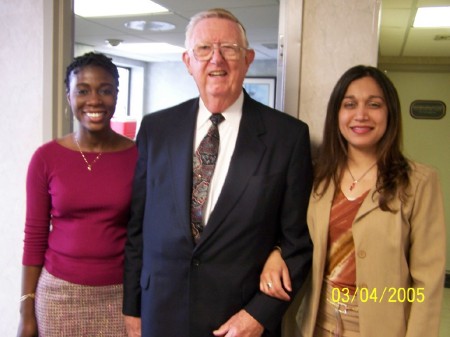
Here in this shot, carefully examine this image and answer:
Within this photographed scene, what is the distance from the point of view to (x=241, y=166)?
51.0 inches

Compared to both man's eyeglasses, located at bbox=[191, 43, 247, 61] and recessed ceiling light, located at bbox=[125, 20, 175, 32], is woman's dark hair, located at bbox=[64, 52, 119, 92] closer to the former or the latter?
man's eyeglasses, located at bbox=[191, 43, 247, 61]

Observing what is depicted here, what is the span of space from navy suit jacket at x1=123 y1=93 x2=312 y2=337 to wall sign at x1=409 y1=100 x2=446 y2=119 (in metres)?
1.96

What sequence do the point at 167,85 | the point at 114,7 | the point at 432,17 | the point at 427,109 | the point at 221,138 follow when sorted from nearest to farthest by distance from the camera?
the point at 221,138
the point at 432,17
the point at 427,109
the point at 114,7
the point at 167,85

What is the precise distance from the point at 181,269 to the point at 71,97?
782 mm

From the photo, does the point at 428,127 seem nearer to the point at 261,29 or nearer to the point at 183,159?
the point at 261,29

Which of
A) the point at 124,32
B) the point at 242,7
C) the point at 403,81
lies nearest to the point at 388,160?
the point at 403,81

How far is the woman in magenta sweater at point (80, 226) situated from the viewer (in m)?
1.51

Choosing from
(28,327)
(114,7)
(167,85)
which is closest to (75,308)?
(28,327)

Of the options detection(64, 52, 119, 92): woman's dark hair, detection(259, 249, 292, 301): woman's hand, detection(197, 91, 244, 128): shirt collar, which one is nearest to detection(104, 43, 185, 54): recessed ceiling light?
detection(64, 52, 119, 92): woman's dark hair

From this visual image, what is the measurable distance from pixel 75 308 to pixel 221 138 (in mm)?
811

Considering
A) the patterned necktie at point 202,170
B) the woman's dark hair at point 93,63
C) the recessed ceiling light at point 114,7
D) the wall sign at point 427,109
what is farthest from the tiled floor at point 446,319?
the recessed ceiling light at point 114,7

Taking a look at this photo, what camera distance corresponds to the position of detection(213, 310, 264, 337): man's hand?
126 cm

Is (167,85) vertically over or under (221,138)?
over

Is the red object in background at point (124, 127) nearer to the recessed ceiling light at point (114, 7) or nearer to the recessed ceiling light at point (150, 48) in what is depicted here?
the recessed ceiling light at point (114, 7)
